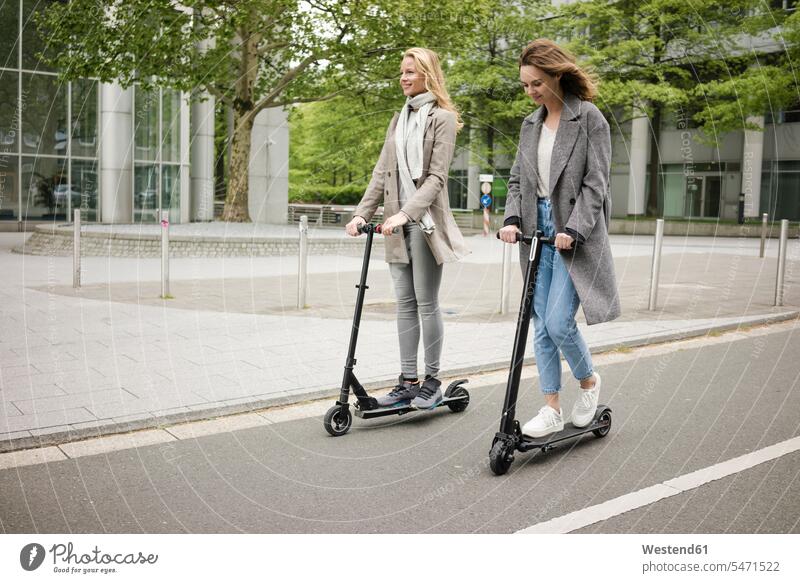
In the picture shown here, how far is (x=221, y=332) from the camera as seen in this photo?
7.87 metres

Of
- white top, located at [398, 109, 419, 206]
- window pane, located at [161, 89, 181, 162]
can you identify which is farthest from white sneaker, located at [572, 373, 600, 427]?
window pane, located at [161, 89, 181, 162]

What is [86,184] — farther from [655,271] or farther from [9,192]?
[655,271]

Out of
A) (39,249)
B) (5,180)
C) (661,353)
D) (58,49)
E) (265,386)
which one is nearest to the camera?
(265,386)

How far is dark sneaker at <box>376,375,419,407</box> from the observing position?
15.7 ft

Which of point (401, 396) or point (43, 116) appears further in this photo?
point (43, 116)

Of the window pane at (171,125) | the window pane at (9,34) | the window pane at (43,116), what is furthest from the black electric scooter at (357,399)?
the window pane at (43,116)

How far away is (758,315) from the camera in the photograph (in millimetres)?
9367

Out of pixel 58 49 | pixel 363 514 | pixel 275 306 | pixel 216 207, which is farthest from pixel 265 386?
pixel 216 207

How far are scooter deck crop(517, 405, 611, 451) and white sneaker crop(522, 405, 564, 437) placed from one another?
0.09 feet

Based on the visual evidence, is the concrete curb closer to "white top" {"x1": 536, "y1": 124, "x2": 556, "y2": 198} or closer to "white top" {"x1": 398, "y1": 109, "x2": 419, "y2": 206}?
"white top" {"x1": 398, "y1": 109, "x2": 419, "y2": 206}

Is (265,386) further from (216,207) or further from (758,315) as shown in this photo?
(216,207)

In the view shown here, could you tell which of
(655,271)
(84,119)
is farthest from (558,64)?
(84,119)

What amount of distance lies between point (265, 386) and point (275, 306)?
4.29 metres
